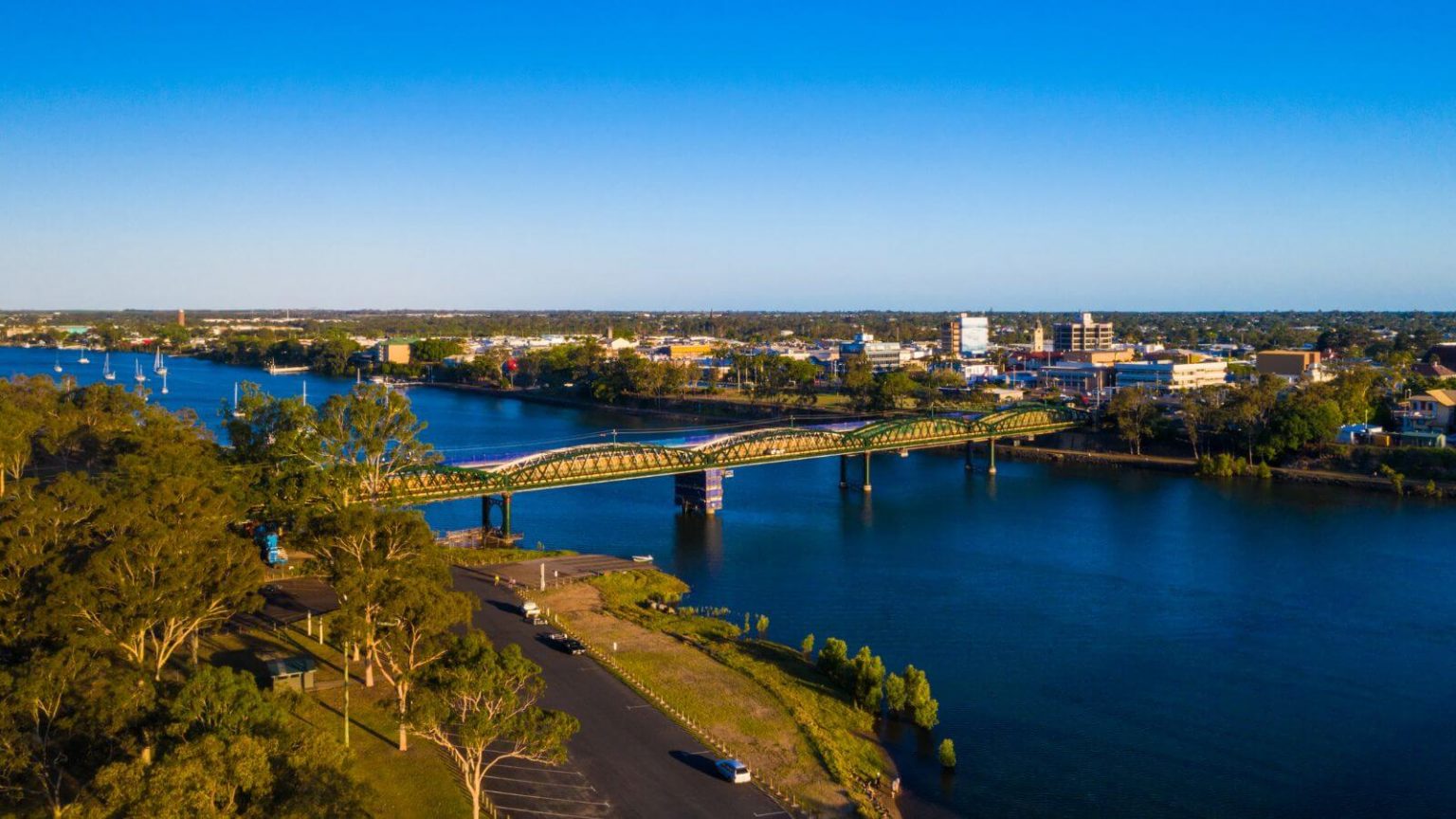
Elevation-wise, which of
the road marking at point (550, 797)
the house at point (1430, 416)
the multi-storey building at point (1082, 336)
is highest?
the multi-storey building at point (1082, 336)

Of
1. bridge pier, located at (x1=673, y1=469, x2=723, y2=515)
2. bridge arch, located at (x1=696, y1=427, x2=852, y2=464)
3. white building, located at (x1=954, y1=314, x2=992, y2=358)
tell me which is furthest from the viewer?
white building, located at (x1=954, y1=314, x2=992, y2=358)

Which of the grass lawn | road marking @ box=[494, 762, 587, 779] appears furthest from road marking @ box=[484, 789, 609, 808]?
road marking @ box=[494, 762, 587, 779]

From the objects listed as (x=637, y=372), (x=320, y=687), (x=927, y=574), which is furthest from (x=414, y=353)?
(x=320, y=687)

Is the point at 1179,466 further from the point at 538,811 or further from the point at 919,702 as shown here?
the point at 538,811

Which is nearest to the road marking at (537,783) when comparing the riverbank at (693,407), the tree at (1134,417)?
the tree at (1134,417)

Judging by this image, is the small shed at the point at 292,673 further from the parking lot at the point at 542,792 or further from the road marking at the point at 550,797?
the road marking at the point at 550,797

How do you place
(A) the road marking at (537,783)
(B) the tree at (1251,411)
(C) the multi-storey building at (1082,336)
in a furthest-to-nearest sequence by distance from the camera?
(C) the multi-storey building at (1082,336), (B) the tree at (1251,411), (A) the road marking at (537,783)

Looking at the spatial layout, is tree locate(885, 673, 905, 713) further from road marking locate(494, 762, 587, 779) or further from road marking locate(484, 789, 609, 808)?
road marking locate(484, 789, 609, 808)
